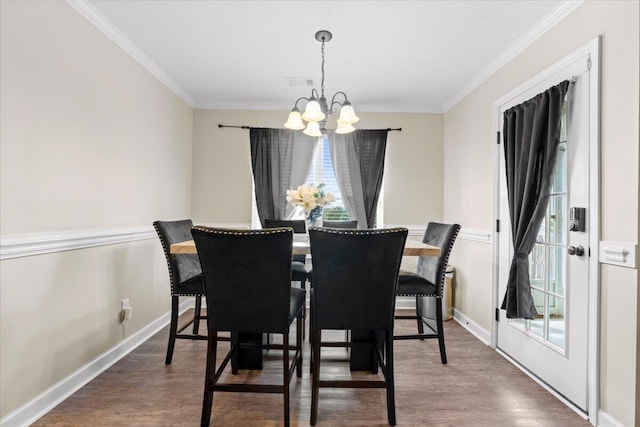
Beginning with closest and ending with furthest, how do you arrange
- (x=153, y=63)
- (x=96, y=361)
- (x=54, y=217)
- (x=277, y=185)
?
(x=54, y=217) < (x=96, y=361) < (x=153, y=63) < (x=277, y=185)

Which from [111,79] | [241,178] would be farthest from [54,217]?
[241,178]

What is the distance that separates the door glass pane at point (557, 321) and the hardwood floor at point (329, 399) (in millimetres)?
335

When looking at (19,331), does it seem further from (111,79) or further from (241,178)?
(241,178)

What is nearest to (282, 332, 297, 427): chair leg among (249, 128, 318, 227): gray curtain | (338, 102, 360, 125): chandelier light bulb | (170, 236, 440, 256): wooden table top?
(170, 236, 440, 256): wooden table top

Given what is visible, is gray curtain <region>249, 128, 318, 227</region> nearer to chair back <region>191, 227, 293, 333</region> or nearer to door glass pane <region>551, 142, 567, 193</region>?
chair back <region>191, 227, 293, 333</region>

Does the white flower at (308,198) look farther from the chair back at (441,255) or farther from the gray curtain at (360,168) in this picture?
the gray curtain at (360,168)

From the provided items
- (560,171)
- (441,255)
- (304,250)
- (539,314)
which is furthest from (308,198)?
(539,314)

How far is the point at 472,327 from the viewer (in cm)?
316

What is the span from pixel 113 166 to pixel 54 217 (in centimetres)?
65

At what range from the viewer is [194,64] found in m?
2.96

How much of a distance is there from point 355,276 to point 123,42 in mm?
2460

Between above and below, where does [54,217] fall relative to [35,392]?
above

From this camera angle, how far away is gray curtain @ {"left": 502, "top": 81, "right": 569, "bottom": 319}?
6.79 feet

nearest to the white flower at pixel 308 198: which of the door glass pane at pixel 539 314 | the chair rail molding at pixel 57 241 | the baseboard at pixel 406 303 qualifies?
the chair rail molding at pixel 57 241
